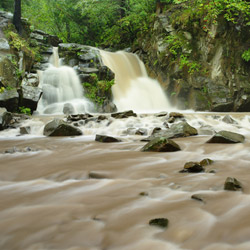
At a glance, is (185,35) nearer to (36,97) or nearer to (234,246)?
(36,97)

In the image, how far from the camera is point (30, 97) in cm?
898

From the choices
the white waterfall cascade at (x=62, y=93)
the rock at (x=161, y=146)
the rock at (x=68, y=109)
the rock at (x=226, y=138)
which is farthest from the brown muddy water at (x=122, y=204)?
the white waterfall cascade at (x=62, y=93)

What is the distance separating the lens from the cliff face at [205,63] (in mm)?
11438

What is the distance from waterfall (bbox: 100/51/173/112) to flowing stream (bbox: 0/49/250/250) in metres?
9.41

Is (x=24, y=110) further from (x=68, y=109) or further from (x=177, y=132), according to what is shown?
(x=177, y=132)

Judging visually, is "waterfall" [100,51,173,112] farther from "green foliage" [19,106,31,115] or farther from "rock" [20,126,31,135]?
"rock" [20,126,31,135]

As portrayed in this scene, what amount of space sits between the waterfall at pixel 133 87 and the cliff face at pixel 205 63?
745 millimetres

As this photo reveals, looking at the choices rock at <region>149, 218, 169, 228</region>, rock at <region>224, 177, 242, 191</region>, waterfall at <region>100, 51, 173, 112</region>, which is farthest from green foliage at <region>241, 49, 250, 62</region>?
rock at <region>149, 218, 169, 228</region>

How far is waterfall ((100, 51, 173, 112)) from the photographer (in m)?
12.6

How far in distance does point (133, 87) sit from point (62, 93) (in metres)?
4.07

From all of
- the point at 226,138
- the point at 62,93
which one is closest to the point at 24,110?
the point at 62,93

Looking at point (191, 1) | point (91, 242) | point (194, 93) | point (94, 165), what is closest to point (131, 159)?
point (94, 165)

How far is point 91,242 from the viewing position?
1.14m

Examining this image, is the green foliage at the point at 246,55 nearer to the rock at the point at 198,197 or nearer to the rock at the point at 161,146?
the rock at the point at 161,146
